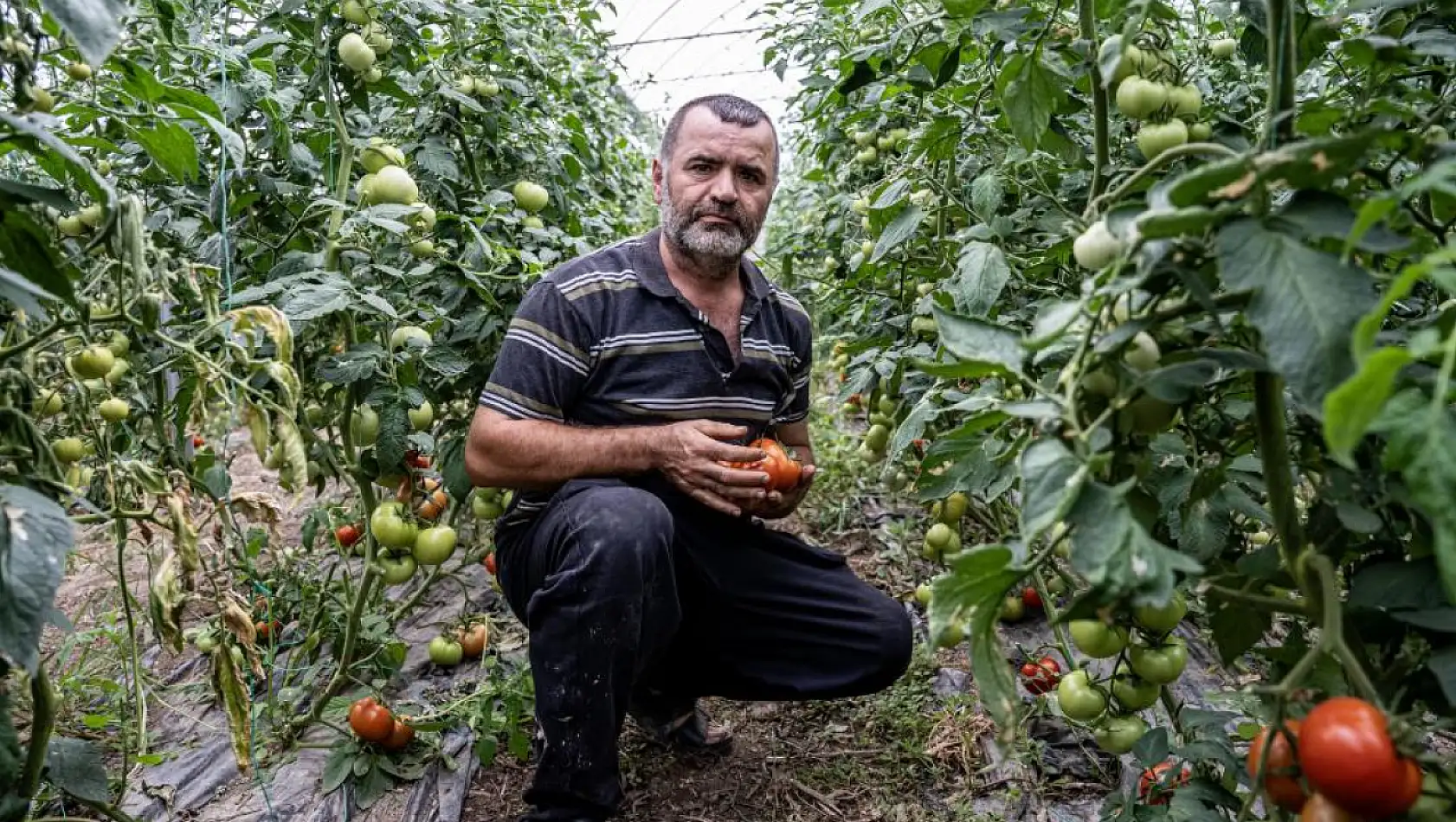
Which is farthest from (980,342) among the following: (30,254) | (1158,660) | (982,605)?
(30,254)

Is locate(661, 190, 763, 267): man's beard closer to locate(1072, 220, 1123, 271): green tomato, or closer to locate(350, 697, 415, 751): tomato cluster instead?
locate(350, 697, 415, 751): tomato cluster

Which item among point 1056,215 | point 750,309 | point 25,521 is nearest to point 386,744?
point 750,309

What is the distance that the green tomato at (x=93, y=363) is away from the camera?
1470 millimetres

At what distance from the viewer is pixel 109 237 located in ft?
3.57

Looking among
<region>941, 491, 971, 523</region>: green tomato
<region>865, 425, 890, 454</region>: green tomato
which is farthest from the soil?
<region>865, 425, 890, 454</region>: green tomato

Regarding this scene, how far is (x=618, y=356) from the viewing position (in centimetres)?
201

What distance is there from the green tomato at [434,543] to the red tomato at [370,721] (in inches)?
12.5

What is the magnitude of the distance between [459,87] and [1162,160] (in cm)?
198

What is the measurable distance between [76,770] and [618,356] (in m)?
1.13

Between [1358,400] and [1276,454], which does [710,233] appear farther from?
[1358,400]

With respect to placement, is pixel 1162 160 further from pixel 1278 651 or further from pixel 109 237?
pixel 109 237

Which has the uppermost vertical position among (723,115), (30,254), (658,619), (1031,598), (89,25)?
(89,25)

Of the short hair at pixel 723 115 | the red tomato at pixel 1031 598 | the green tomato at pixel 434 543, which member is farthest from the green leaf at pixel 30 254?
the red tomato at pixel 1031 598

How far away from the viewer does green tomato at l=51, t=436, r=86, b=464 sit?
72.2 inches
